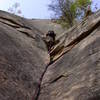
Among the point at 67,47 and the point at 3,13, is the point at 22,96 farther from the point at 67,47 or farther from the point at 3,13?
the point at 3,13

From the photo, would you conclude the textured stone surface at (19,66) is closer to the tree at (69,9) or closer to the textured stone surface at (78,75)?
the textured stone surface at (78,75)

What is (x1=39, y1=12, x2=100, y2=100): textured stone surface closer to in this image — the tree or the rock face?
the rock face

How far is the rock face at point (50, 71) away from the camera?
18.9 ft

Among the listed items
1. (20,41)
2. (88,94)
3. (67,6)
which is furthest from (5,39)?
(67,6)

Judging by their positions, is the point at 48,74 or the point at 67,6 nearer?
the point at 48,74

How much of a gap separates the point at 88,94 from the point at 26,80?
2193 mm

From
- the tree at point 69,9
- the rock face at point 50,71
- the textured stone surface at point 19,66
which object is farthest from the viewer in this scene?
the tree at point 69,9

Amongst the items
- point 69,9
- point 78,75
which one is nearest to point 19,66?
point 78,75

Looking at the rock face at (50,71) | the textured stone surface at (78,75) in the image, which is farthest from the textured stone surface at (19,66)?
the textured stone surface at (78,75)

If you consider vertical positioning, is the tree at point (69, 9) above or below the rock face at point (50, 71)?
below

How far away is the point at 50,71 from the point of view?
8.00m

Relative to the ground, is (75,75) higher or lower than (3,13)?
lower

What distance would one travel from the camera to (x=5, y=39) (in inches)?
322

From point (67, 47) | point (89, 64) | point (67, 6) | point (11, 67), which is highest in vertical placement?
point (11, 67)
